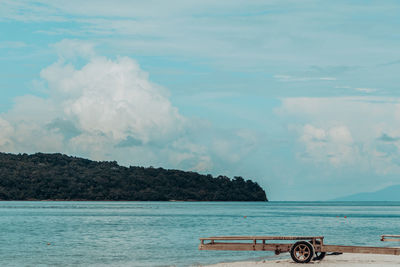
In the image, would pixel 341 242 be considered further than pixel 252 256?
Yes

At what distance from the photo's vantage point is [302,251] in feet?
111

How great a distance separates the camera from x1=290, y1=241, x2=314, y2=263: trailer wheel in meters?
33.4

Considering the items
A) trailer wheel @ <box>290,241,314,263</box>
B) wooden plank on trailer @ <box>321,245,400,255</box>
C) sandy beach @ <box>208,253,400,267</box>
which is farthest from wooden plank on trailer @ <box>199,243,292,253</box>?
wooden plank on trailer @ <box>321,245,400,255</box>

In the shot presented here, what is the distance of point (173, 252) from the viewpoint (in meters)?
52.5

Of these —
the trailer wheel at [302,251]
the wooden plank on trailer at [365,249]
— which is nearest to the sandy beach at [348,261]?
the trailer wheel at [302,251]

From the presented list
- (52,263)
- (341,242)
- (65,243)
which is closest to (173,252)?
(52,263)

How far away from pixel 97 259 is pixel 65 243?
1748 cm

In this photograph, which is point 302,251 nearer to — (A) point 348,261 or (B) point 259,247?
(B) point 259,247

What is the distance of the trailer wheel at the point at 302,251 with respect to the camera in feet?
110

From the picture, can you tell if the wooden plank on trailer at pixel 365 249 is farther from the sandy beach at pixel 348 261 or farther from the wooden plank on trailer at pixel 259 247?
the wooden plank on trailer at pixel 259 247

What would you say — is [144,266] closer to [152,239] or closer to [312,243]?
[312,243]

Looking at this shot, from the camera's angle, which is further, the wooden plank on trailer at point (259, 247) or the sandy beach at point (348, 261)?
the sandy beach at point (348, 261)

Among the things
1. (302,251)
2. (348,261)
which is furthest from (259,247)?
(348,261)

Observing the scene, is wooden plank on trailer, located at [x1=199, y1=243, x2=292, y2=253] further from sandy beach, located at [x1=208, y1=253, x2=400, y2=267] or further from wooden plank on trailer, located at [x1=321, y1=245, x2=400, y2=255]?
wooden plank on trailer, located at [x1=321, y1=245, x2=400, y2=255]
